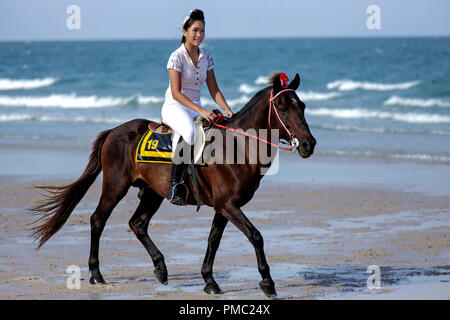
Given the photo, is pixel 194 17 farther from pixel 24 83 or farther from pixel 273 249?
pixel 24 83

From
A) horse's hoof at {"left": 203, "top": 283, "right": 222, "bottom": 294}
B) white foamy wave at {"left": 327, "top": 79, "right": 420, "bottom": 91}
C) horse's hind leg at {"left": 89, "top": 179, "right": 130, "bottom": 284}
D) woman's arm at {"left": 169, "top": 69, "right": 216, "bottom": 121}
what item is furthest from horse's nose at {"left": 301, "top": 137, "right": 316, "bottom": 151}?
white foamy wave at {"left": 327, "top": 79, "right": 420, "bottom": 91}

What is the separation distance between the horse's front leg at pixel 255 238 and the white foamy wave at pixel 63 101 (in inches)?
1097

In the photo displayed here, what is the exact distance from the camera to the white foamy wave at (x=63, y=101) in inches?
1340

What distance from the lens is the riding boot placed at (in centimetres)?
700

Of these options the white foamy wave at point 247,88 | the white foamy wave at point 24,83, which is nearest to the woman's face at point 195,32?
the white foamy wave at point 247,88

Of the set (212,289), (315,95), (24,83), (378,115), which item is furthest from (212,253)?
(24,83)

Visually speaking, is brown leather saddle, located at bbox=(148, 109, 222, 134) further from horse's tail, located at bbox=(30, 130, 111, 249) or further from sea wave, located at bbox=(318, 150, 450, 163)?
sea wave, located at bbox=(318, 150, 450, 163)

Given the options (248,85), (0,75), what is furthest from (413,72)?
(0,75)

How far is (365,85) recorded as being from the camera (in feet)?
132

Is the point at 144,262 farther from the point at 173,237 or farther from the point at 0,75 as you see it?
the point at 0,75

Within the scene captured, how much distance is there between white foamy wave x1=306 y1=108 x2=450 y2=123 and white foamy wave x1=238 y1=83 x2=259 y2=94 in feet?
37.1

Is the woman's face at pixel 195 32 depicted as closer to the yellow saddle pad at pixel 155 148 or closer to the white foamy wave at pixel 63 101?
the yellow saddle pad at pixel 155 148

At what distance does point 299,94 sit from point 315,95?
87 centimetres

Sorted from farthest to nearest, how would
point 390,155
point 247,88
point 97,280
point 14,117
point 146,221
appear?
point 247,88 < point 14,117 < point 390,155 < point 146,221 < point 97,280
